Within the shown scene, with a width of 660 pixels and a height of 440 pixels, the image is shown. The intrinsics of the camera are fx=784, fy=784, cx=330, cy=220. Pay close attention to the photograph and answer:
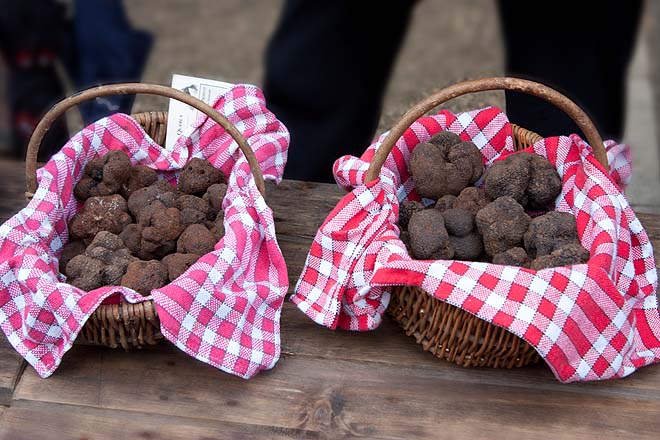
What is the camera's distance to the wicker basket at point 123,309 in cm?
132

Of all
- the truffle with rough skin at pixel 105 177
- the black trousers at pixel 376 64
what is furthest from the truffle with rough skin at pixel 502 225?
the truffle with rough skin at pixel 105 177

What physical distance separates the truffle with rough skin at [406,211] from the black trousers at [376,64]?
519 mm

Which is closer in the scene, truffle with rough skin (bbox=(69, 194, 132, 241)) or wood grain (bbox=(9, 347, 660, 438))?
wood grain (bbox=(9, 347, 660, 438))

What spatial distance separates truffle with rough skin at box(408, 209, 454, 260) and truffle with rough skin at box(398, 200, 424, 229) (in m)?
0.08

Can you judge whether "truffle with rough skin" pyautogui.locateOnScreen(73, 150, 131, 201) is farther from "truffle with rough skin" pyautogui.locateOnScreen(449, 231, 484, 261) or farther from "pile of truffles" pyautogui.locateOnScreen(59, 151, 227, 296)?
"truffle with rough skin" pyautogui.locateOnScreen(449, 231, 484, 261)

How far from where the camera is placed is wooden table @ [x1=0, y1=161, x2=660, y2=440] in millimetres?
1342

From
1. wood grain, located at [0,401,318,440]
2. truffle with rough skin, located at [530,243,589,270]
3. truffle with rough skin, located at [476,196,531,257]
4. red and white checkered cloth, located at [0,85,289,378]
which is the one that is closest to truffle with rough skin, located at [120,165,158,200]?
red and white checkered cloth, located at [0,85,289,378]

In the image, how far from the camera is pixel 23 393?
55.1 inches

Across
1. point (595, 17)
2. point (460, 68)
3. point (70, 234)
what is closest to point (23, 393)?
point (70, 234)

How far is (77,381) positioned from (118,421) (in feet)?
0.40

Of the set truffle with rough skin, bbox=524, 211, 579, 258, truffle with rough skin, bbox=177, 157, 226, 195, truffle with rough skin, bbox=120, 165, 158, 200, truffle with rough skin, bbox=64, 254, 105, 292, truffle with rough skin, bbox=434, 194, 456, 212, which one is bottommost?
truffle with rough skin, bbox=64, 254, 105, 292

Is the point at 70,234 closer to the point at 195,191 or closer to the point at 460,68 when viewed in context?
the point at 195,191

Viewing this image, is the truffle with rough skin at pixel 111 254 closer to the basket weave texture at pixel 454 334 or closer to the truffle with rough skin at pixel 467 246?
the basket weave texture at pixel 454 334

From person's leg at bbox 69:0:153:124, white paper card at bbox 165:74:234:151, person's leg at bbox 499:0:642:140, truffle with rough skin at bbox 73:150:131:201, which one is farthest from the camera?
person's leg at bbox 69:0:153:124
